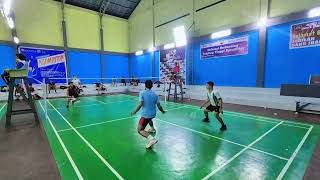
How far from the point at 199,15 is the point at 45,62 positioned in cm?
1250

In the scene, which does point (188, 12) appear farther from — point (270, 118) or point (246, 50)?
point (270, 118)

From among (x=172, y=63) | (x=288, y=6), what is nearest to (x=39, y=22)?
(x=172, y=63)

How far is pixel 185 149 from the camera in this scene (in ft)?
13.3

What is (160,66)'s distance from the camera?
15969mm

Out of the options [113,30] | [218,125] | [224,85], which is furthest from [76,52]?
[218,125]

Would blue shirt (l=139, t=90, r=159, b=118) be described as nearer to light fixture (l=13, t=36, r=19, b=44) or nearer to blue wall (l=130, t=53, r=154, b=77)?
blue wall (l=130, t=53, r=154, b=77)

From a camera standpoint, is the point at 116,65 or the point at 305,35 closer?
the point at 305,35

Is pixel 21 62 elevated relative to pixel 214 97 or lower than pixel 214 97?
elevated

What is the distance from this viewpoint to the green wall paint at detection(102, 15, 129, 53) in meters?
18.1

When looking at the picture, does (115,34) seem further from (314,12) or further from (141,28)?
(314,12)

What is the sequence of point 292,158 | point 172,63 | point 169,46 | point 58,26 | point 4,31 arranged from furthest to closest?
1. point 58,26
2. point 169,46
3. point 172,63
4. point 4,31
5. point 292,158

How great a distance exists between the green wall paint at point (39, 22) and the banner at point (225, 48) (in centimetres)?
1200

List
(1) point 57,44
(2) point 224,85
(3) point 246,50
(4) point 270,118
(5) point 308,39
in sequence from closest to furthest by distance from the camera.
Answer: (4) point 270,118
(5) point 308,39
(3) point 246,50
(2) point 224,85
(1) point 57,44

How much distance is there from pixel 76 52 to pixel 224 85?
12.8 m
